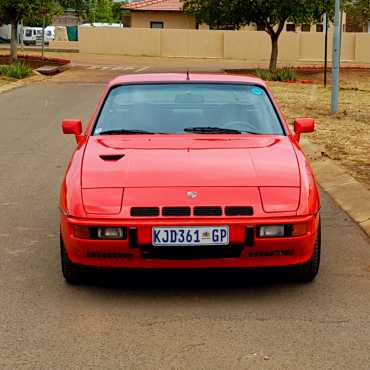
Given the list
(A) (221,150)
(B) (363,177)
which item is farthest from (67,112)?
(A) (221,150)

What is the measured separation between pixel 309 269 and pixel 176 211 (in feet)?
3.45

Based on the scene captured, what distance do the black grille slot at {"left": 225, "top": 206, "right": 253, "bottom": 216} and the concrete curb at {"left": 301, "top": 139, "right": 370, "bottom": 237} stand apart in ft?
7.33

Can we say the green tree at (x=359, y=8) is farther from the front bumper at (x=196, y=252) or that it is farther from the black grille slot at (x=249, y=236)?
the black grille slot at (x=249, y=236)

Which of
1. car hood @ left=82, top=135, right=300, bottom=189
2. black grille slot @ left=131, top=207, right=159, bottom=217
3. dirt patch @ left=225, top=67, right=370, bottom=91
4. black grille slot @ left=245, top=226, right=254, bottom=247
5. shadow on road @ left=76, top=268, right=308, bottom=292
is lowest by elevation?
dirt patch @ left=225, top=67, right=370, bottom=91

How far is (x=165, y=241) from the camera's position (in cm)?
466

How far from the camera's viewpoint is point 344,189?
8.34 metres

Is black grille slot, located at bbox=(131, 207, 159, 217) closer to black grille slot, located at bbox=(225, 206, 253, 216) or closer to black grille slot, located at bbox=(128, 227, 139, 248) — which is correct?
black grille slot, located at bbox=(128, 227, 139, 248)

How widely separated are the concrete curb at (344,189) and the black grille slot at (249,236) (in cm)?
224

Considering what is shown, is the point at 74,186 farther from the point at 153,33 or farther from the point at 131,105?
the point at 153,33

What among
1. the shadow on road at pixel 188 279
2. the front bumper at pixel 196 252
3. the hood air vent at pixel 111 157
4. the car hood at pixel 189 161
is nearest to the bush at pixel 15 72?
the car hood at pixel 189 161

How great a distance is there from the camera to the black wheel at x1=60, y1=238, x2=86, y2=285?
5055mm

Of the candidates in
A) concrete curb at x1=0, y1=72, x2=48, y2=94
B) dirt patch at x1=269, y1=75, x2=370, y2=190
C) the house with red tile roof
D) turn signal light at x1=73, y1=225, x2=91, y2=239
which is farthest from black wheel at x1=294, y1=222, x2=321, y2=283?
the house with red tile roof

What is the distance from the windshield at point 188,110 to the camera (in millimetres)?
6102

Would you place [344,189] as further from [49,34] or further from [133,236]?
[49,34]
